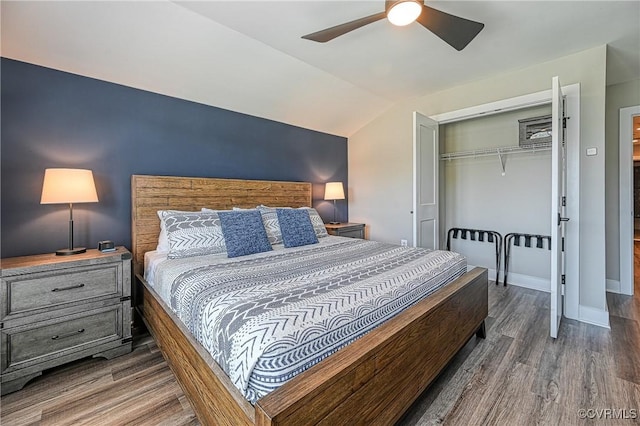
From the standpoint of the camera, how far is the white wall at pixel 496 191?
347 cm

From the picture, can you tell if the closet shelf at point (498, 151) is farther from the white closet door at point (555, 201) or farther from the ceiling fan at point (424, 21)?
the ceiling fan at point (424, 21)

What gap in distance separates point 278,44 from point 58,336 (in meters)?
2.89

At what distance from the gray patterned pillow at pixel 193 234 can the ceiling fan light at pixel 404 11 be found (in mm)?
2075

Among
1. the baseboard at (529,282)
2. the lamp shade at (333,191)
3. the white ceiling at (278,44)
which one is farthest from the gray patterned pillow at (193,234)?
the baseboard at (529,282)

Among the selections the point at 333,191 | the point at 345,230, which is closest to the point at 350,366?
the point at 345,230

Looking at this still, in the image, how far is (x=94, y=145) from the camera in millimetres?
2473

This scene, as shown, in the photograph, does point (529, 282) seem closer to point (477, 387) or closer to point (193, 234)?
point (477, 387)

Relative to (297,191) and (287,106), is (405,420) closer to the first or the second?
(297,191)

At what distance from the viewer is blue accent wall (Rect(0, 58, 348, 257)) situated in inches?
84.8

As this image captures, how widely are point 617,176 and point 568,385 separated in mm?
2921

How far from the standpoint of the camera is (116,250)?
226 centimetres

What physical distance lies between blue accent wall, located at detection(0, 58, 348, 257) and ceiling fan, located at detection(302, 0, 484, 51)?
1.62 m

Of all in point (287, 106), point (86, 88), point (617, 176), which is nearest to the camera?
point (86, 88)

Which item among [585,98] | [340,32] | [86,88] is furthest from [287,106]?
[585,98]
